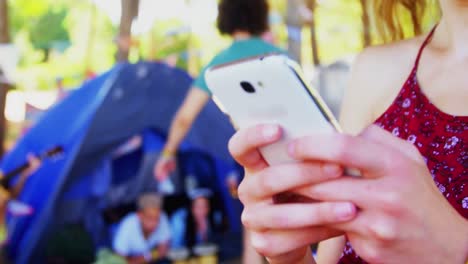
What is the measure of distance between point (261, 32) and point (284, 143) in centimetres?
268

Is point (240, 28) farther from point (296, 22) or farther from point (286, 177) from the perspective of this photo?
point (286, 177)

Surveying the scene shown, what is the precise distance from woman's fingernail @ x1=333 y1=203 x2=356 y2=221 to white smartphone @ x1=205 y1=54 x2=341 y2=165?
6 centimetres

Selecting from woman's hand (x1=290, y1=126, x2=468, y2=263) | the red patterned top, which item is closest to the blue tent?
the red patterned top

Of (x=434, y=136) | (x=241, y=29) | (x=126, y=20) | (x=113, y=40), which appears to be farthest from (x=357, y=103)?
(x=126, y=20)

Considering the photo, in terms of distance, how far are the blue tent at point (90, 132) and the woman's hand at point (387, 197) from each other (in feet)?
11.5

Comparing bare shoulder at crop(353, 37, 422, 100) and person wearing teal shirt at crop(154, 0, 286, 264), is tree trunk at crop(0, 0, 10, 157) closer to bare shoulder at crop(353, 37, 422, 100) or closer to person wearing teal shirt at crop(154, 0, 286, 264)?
person wearing teal shirt at crop(154, 0, 286, 264)

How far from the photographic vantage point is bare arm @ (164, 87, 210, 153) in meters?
3.23

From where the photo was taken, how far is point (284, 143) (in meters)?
0.54

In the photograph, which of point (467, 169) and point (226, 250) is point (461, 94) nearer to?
point (467, 169)

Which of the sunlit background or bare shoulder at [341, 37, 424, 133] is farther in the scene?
the sunlit background

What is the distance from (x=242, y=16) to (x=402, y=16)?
2098mm

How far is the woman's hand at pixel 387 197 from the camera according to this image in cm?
48

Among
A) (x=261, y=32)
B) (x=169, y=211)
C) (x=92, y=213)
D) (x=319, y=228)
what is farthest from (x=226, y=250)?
(x=319, y=228)

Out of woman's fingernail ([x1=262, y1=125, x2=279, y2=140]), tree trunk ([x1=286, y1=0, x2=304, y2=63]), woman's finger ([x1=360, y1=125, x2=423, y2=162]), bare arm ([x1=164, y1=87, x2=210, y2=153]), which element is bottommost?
bare arm ([x1=164, y1=87, x2=210, y2=153])
